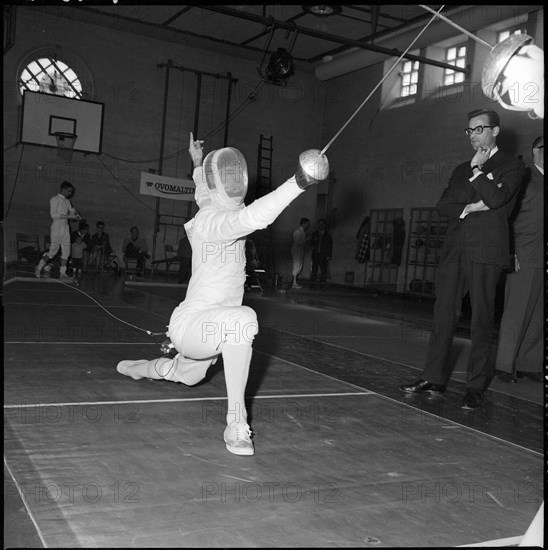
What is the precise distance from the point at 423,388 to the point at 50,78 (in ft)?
39.8

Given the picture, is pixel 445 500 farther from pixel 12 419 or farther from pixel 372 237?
pixel 372 237

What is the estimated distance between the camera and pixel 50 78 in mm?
13070

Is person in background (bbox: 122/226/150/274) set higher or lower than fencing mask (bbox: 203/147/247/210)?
lower

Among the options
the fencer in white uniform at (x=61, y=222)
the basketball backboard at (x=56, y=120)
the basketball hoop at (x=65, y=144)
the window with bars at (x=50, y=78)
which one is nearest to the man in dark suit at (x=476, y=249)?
the fencer in white uniform at (x=61, y=222)

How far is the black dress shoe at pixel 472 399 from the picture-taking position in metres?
3.06

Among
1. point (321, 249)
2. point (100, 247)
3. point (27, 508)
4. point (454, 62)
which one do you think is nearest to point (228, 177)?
point (27, 508)

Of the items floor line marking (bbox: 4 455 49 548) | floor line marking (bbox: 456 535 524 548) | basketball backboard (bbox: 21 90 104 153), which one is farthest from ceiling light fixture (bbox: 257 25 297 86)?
floor line marking (bbox: 456 535 524 548)

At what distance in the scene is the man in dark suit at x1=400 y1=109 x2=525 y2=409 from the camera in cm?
304

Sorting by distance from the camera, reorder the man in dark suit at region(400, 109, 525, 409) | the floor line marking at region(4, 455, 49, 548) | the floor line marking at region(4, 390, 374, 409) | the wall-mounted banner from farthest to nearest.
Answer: the wall-mounted banner
the man in dark suit at region(400, 109, 525, 409)
the floor line marking at region(4, 390, 374, 409)
the floor line marking at region(4, 455, 49, 548)

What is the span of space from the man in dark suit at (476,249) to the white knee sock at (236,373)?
1.36 metres

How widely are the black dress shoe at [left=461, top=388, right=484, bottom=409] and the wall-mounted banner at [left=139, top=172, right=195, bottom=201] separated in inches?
454

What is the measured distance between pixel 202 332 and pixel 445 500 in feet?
3.32

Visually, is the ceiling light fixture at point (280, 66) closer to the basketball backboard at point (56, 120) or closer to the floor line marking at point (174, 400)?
the basketball backboard at point (56, 120)

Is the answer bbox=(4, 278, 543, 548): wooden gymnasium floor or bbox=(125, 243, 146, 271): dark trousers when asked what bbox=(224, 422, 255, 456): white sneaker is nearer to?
bbox=(4, 278, 543, 548): wooden gymnasium floor
